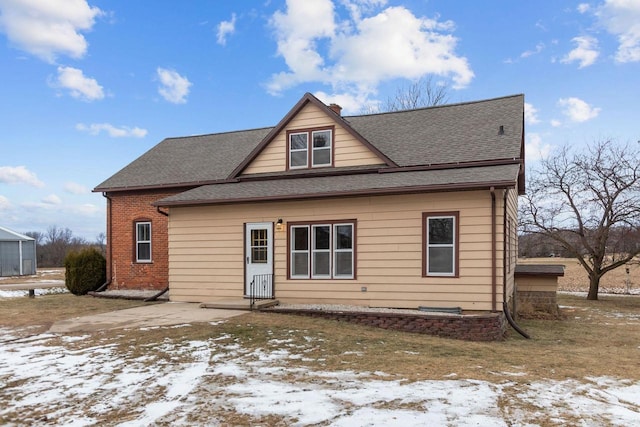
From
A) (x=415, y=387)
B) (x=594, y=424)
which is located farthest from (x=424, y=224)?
(x=594, y=424)

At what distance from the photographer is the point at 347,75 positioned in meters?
26.7

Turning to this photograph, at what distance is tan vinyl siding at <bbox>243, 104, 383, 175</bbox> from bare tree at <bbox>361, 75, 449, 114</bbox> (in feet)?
68.0

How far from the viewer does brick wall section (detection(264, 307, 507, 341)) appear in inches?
370

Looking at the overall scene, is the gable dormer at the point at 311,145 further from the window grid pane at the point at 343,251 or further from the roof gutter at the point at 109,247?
the roof gutter at the point at 109,247

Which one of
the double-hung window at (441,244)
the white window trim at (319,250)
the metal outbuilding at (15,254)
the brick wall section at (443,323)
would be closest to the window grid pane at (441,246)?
the double-hung window at (441,244)

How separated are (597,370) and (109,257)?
15.4 m

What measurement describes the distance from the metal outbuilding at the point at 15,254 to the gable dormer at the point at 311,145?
85.6ft

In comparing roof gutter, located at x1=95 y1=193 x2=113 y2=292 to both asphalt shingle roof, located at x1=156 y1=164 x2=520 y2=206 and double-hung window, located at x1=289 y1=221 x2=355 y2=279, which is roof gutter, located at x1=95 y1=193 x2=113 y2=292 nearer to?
asphalt shingle roof, located at x1=156 y1=164 x2=520 y2=206

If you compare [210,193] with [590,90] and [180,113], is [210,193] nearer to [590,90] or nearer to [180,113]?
[180,113]

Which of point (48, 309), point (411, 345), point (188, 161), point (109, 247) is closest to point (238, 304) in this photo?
point (411, 345)

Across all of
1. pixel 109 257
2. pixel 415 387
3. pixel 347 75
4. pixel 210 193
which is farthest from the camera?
pixel 347 75

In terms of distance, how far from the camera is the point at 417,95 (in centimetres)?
3344

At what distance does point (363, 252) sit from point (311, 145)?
3958mm

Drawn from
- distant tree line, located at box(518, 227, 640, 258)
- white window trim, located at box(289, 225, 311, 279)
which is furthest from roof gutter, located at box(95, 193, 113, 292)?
distant tree line, located at box(518, 227, 640, 258)
